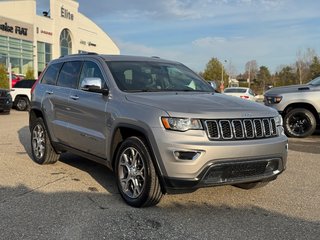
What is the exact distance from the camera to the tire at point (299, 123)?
10.8m

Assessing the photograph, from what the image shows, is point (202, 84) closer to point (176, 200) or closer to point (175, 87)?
point (175, 87)

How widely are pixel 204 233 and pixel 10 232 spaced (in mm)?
1866

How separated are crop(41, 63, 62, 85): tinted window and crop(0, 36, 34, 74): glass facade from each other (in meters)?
38.5

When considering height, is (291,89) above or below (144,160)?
above

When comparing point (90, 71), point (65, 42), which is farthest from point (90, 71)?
point (65, 42)

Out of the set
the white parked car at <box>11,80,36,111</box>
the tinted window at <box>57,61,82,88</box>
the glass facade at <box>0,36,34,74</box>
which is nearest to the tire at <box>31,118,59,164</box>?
the tinted window at <box>57,61,82,88</box>

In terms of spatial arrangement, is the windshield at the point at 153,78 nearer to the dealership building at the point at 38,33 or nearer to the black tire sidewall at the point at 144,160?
the black tire sidewall at the point at 144,160

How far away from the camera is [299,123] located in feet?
36.3

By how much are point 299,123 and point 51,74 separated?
6780mm

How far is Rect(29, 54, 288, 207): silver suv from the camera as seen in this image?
437 centimetres

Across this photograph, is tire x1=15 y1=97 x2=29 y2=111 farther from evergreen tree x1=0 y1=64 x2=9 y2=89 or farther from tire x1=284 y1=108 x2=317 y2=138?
tire x1=284 y1=108 x2=317 y2=138

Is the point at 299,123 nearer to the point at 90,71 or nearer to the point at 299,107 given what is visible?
the point at 299,107

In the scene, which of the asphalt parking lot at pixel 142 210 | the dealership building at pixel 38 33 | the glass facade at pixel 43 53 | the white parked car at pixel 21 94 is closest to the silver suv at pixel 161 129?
the asphalt parking lot at pixel 142 210

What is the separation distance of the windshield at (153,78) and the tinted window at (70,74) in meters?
0.79
